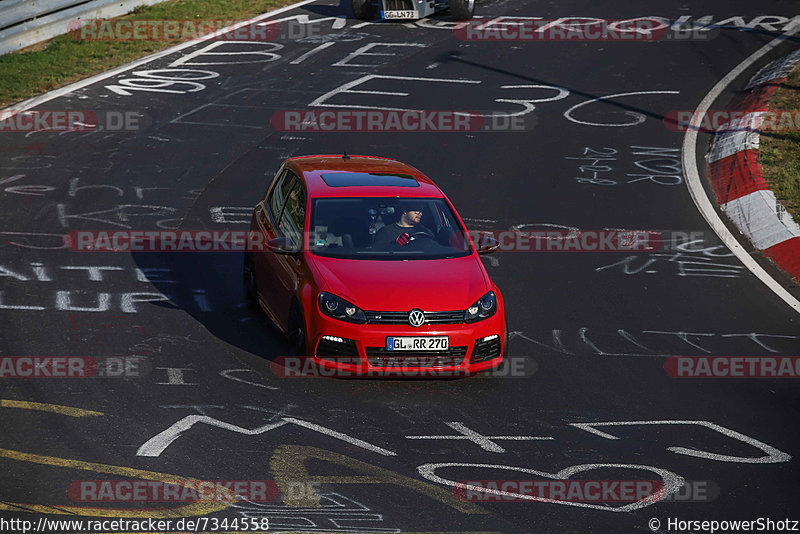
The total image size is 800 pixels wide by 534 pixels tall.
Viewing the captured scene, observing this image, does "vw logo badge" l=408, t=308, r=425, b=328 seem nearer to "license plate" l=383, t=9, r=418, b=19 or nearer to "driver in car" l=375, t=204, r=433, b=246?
"driver in car" l=375, t=204, r=433, b=246

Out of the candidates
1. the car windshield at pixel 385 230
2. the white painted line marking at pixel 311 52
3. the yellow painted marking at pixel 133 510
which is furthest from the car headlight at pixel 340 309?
the white painted line marking at pixel 311 52

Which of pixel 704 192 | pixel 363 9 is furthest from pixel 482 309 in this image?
pixel 363 9

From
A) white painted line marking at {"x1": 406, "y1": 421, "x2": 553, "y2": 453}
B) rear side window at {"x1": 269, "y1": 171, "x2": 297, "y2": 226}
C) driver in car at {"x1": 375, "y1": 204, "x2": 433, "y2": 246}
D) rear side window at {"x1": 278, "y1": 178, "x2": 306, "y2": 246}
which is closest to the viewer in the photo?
white painted line marking at {"x1": 406, "y1": 421, "x2": 553, "y2": 453}

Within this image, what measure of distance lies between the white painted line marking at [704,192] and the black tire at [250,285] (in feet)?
18.3

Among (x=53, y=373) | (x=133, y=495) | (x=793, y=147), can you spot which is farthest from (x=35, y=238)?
(x=793, y=147)

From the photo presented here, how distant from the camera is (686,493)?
25.5 feet

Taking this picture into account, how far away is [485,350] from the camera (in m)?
9.76

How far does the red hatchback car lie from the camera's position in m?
9.50

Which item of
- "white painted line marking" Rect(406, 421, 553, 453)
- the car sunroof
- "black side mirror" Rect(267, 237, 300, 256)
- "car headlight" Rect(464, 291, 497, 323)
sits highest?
the car sunroof

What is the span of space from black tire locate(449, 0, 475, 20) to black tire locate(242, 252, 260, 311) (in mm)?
15155

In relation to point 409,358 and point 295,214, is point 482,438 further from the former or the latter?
point 295,214

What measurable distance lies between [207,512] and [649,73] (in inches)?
678

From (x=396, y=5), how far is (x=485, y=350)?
17.2 metres

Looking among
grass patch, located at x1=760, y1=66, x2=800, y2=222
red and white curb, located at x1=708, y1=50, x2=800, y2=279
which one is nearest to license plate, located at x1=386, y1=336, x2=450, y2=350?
red and white curb, located at x1=708, y1=50, x2=800, y2=279
